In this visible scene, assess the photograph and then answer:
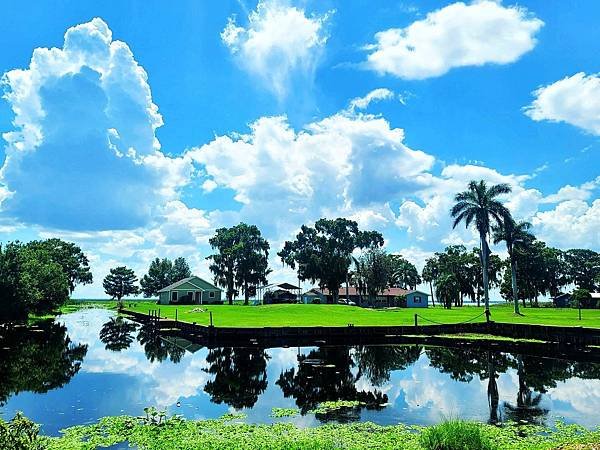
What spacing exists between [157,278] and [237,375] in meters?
134

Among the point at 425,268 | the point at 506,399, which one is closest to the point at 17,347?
the point at 506,399

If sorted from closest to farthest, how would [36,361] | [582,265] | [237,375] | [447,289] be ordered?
[237,375], [36,361], [447,289], [582,265]

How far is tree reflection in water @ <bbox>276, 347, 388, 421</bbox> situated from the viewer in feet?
64.3

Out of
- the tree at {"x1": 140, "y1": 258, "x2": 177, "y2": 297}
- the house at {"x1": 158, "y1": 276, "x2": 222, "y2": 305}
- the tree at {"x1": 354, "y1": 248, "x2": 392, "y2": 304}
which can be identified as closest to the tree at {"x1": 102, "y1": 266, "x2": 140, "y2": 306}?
the tree at {"x1": 140, "y1": 258, "x2": 177, "y2": 297}

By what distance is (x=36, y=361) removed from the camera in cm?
3061

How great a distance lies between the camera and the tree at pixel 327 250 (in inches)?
3915

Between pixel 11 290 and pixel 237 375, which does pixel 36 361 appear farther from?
pixel 11 290

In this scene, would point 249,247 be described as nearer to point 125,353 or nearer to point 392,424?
point 125,353

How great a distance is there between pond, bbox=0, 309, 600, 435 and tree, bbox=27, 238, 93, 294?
7569 cm

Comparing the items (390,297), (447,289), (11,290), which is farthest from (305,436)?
(390,297)

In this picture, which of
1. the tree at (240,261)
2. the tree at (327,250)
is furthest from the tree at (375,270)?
the tree at (240,261)

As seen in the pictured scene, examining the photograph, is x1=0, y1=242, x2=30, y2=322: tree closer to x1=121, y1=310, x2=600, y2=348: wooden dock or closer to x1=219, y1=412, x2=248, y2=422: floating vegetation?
x1=121, y1=310, x2=600, y2=348: wooden dock

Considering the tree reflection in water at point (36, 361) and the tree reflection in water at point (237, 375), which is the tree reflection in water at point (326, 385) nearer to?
the tree reflection in water at point (237, 375)

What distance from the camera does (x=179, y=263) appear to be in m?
160
